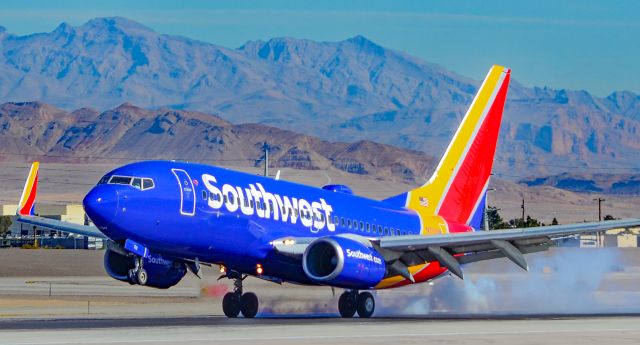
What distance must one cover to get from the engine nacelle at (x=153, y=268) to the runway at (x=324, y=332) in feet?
11.4

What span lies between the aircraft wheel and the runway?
701cm

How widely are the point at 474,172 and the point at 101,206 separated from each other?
797 inches

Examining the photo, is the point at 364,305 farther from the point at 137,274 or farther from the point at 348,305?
the point at 137,274

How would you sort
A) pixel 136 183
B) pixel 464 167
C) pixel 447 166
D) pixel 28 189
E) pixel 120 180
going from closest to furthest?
pixel 120 180
pixel 136 183
pixel 447 166
pixel 464 167
pixel 28 189

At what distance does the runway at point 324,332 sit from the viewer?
3084 cm

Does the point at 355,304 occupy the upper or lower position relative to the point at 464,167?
lower

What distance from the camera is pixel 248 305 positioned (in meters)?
46.2

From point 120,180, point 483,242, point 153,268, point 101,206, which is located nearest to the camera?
point 101,206

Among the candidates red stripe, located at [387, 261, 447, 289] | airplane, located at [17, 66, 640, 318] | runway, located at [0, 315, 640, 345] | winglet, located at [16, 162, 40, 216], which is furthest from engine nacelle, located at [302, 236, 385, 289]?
winglet, located at [16, 162, 40, 216]

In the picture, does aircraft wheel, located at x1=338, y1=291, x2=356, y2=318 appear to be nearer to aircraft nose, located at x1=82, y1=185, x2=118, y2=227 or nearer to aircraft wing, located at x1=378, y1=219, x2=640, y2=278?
aircraft wing, located at x1=378, y1=219, x2=640, y2=278

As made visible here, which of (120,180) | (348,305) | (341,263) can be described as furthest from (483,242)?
(120,180)

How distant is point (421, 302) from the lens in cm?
5447

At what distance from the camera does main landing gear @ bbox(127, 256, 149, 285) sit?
135ft

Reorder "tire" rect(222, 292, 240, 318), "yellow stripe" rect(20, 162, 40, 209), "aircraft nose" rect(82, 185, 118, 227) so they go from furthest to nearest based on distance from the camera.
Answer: "yellow stripe" rect(20, 162, 40, 209) → "tire" rect(222, 292, 240, 318) → "aircraft nose" rect(82, 185, 118, 227)
